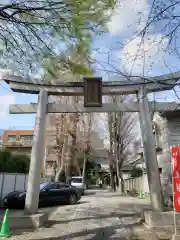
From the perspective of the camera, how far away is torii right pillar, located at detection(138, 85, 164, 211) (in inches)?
336

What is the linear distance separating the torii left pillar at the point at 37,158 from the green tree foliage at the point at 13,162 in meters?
7.54

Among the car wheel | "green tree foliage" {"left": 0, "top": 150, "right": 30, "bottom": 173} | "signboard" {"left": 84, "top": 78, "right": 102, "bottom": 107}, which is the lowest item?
the car wheel

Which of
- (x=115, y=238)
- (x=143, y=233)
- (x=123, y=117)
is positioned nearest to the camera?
(x=115, y=238)

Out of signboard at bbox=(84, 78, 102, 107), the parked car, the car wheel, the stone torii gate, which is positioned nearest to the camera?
the stone torii gate

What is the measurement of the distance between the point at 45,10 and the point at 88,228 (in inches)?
263

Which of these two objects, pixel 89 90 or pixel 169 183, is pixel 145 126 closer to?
pixel 89 90

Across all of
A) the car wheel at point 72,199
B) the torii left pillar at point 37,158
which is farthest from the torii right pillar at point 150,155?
the car wheel at point 72,199

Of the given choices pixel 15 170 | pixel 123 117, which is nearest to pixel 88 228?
pixel 15 170

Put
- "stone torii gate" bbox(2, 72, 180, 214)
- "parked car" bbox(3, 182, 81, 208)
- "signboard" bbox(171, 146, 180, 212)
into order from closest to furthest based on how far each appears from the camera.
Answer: "signboard" bbox(171, 146, 180, 212)
"stone torii gate" bbox(2, 72, 180, 214)
"parked car" bbox(3, 182, 81, 208)

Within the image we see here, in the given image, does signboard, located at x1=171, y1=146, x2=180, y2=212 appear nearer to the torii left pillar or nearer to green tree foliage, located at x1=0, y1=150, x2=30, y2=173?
the torii left pillar

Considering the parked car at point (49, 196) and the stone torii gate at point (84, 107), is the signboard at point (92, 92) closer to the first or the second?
the stone torii gate at point (84, 107)

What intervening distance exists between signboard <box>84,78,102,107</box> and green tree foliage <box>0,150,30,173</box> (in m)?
8.87

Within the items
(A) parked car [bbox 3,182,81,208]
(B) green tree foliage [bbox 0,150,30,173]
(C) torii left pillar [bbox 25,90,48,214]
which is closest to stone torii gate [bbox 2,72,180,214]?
(C) torii left pillar [bbox 25,90,48,214]

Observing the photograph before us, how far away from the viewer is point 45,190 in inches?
589
